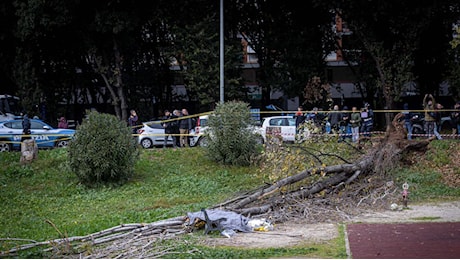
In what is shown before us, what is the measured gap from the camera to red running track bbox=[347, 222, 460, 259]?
13.1 m

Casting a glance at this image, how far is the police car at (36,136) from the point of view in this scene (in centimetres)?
3142

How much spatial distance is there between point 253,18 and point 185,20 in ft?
16.0

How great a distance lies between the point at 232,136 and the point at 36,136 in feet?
33.1

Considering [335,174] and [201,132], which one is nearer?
[335,174]

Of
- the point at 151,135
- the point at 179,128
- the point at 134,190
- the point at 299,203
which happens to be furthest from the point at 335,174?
the point at 151,135

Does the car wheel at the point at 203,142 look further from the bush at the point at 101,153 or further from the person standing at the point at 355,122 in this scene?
the person standing at the point at 355,122

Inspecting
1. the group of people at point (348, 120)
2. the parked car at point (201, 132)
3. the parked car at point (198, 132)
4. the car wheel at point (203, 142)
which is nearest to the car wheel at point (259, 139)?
the parked car at point (201, 132)

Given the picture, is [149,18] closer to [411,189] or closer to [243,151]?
[243,151]

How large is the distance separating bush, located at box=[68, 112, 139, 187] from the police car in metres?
6.28

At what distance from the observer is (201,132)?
96.7ft

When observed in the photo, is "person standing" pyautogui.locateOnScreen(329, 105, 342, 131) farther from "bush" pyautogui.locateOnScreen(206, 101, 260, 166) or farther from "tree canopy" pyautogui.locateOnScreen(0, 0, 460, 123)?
"tree canopy" pyautogui.locateOnScreen(0, 0, 460, 123)

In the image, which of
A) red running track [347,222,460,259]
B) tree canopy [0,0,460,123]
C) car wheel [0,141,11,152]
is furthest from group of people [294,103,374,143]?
car wheel [0,141,11,152]

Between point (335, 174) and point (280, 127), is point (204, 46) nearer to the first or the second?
point (280, 127)

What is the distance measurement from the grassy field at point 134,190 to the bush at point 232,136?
17.2 inches
